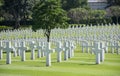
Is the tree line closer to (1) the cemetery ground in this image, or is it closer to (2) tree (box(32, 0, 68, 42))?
(2) tree (box(32, 0, 68, 42))

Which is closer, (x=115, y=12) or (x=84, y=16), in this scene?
(x=115, y=12)

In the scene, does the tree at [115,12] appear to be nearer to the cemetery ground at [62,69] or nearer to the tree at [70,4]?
the tree at [70,4]

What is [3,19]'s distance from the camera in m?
73.4

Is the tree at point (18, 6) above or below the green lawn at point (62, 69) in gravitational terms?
above

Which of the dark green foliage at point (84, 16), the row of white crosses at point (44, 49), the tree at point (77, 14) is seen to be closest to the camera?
the row of white crosses at point (44, 49)

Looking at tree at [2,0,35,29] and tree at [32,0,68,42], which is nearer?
tree at [32,0,68,42]

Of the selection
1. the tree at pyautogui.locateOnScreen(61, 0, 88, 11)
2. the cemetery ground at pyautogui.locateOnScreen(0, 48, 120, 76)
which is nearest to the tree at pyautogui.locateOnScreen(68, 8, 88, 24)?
the tree at pyautogui.locateOnScreen(61, 0, 88, 11)

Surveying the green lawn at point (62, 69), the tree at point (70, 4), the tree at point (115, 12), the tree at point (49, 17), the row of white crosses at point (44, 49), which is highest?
the tree at point (70, 4)

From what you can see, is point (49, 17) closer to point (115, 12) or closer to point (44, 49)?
point (44, 49)

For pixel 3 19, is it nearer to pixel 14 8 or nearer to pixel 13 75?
pixel 14 8

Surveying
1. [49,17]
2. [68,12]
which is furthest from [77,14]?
[49,17]

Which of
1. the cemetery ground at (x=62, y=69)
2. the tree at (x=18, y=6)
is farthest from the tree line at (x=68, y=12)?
the cemetery ground at (x=62, y=69)

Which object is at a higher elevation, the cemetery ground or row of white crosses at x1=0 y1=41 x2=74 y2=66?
row of white crosses at x1=0 y1=41 x2=74 y2=66

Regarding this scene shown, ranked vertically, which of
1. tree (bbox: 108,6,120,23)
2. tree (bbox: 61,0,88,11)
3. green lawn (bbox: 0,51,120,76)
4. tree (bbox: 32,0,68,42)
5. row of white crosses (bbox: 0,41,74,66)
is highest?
tree (bbox: 61,0,88,11)
